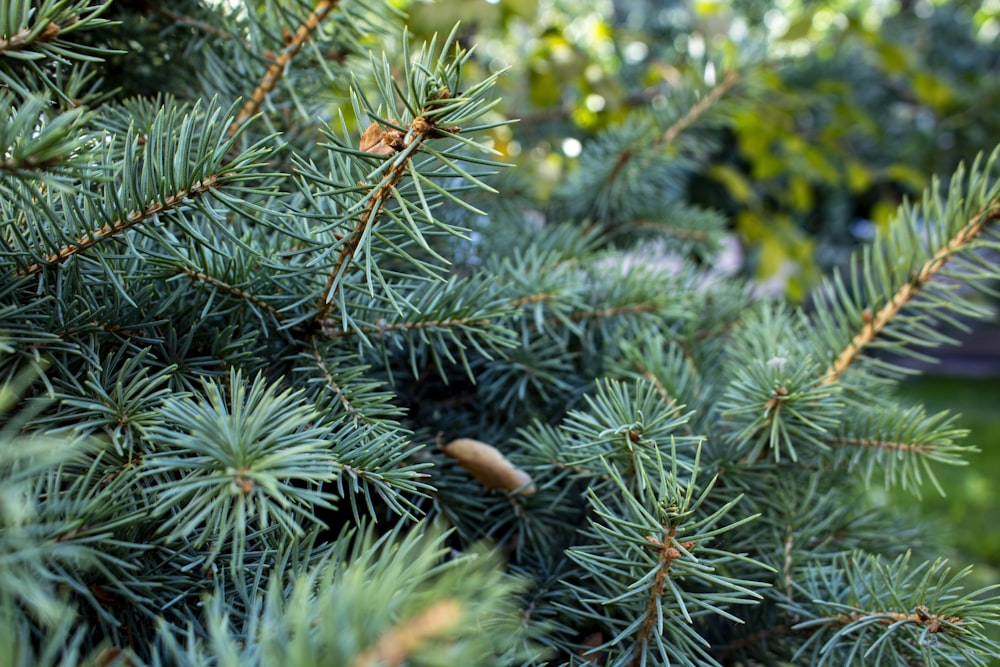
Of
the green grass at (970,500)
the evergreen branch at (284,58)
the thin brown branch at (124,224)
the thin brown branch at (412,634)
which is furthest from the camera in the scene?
the green grass at (970,500)

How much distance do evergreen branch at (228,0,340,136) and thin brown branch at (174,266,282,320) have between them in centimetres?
10

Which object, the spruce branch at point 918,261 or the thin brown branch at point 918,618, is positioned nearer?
the thin brown branch at point 918,618

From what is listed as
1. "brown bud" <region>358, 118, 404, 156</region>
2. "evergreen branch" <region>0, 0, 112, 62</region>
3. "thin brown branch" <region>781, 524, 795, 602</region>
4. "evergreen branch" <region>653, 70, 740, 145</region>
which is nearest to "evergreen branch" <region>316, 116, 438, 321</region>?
"brown bud" <region>358, 118, 404, 156</region>

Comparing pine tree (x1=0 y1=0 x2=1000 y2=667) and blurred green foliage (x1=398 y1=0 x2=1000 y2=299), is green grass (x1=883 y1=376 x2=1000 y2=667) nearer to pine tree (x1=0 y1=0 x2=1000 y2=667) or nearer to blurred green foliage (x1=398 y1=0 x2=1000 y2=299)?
pine tree (x1=0 y1=0 x2=1000 y2=667)

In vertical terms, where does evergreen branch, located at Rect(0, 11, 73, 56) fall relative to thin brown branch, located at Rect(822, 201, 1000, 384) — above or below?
above

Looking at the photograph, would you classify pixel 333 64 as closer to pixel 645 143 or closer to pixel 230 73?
pixel 230 73

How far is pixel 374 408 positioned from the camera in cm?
27

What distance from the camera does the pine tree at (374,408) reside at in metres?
0.19

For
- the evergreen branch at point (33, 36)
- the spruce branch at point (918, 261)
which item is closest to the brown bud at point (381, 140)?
the evergreen branch at point (33, 36)

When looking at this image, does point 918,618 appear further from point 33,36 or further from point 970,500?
point 970,500

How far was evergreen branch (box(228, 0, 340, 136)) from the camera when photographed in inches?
13.4

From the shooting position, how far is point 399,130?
0.74 ft

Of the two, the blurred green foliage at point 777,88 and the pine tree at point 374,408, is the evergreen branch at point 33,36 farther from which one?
the blurred green foliage at point 777,88

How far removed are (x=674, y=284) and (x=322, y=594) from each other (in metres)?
0.30
